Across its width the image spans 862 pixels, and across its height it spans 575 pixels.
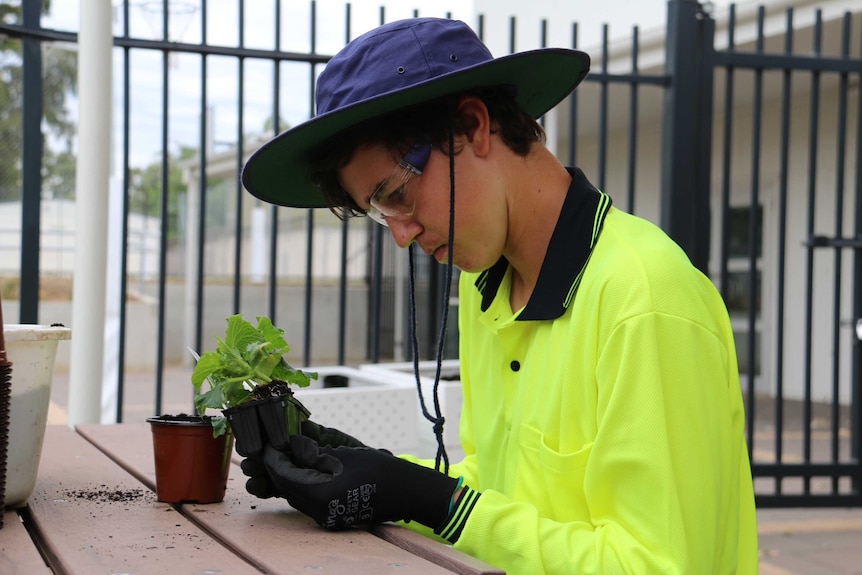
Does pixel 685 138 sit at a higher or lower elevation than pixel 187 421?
higher

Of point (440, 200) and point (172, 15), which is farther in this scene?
point (172, 15)

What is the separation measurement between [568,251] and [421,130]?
0.92 feet

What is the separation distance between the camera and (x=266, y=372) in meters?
1.32

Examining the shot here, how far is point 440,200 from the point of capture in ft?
4.76

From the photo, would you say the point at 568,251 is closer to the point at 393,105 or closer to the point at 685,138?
the point at 393,105

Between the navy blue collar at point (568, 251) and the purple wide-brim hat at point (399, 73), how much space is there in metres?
0.21

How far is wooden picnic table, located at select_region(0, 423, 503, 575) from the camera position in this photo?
1062 mm

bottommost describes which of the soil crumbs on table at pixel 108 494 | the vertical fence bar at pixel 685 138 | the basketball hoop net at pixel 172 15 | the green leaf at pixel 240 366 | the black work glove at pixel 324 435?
the soil crumbs on table at pixel 108 494

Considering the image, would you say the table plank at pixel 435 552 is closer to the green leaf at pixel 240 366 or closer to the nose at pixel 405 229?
the green leaf at pixel 240 366

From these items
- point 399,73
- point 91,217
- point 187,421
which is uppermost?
point 399,73

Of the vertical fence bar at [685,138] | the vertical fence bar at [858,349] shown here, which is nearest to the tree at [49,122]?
the vertical fence bar at [685,138]

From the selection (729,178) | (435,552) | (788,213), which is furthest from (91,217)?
(788,213)

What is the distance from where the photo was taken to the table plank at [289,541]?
41.9 inches

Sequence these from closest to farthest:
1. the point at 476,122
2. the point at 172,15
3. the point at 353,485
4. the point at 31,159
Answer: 1. the point at 353,485
2. the point at 476,122
3. the point at 31,159
4. the point at 172,15
